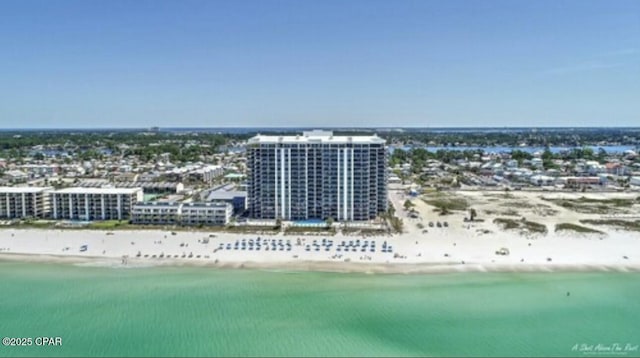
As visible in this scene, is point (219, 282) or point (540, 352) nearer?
point (540, 352)

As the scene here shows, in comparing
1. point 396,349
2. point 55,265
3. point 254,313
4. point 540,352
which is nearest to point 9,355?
point 254,313

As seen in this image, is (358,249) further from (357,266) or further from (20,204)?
(20,204)

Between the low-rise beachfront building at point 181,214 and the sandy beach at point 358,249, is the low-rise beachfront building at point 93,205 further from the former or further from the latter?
the sandy beach at point 358,249

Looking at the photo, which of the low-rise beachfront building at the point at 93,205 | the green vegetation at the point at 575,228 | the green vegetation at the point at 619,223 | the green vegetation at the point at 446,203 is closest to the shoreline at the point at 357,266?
the green vegetation at the point at 575,228

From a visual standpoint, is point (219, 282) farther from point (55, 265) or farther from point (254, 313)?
point (55, 265)

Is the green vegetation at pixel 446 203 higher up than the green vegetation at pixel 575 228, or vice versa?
the green vegetation at pixel 446 203

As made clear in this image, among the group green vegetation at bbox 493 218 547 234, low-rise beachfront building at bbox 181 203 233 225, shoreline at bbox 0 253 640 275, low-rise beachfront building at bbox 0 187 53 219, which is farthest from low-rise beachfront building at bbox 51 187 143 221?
green vegetation at bbox 493 218 547 234
